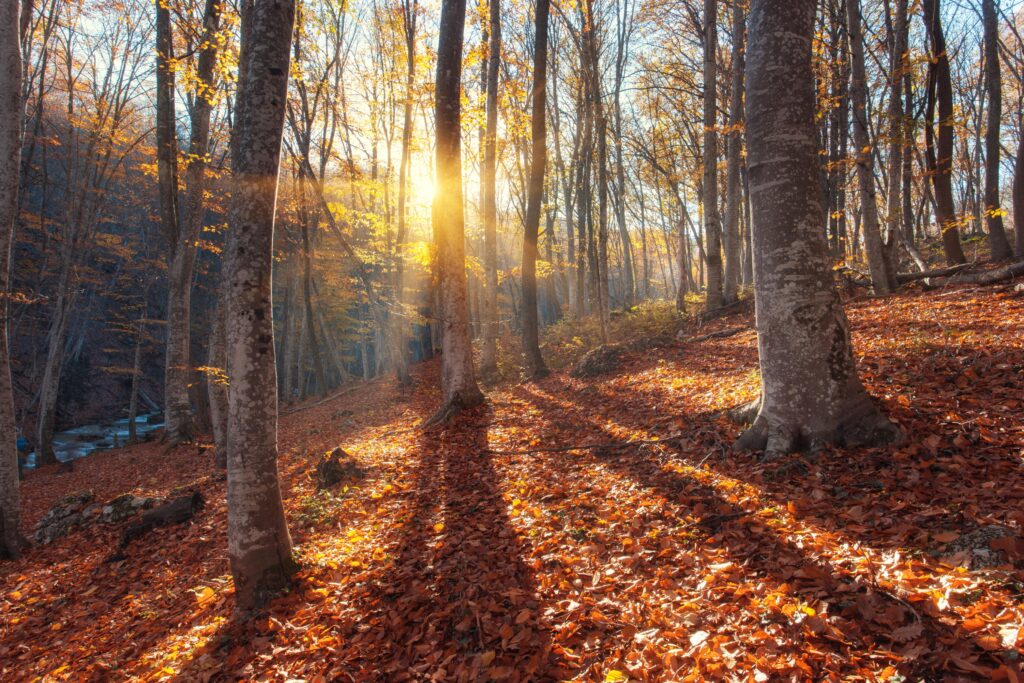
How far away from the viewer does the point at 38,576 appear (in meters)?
5.94

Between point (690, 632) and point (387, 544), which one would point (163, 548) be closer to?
point (387, 544)

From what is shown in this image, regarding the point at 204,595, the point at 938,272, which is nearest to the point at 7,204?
the point at 204,595

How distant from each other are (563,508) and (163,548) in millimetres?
5401

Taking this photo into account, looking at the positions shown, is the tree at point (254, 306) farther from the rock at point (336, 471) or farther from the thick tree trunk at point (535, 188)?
the thick tree trunk at point (535, 188)

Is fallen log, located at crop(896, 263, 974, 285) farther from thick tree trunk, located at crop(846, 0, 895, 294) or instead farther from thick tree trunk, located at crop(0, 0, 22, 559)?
thick tree trunk, located at crop(0, 0, 22, 559)

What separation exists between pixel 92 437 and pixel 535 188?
86.9ft

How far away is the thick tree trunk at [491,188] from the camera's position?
12117 mm

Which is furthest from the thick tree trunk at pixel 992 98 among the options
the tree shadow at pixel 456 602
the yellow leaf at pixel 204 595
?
the yellow leaf at pixel 204 595

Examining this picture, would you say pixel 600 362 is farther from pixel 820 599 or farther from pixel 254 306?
pixel 820 599

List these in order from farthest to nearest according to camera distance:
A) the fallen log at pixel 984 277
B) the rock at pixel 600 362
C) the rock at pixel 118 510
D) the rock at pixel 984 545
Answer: the rock at pixel 600 362
the fallen log at pixel 984 277
the rock at pixel 118 510
the rock at pixel 984 545

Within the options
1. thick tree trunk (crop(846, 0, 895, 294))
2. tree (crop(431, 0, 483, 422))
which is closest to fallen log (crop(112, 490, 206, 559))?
tree (crop(431, 0, 483, 422))

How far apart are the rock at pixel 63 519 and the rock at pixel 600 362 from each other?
9.76m

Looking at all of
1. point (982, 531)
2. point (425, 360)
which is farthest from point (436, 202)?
point (425, 360)

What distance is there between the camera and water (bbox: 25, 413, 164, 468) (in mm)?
19656
